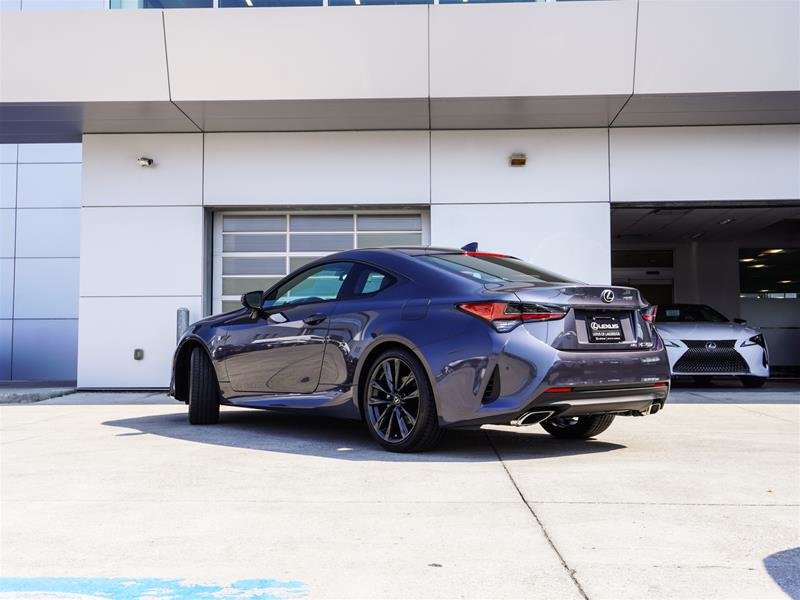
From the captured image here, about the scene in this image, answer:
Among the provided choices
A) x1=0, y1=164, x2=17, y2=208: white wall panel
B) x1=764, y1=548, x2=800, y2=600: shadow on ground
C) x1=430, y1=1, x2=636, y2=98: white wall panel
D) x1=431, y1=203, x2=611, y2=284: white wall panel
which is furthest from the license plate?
x1=0, y1=164, x2=17, y2=208: white wall panel

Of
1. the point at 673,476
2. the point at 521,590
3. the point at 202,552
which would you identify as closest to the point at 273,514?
the point at 202,552

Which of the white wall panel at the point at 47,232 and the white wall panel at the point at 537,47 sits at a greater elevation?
the white wall panel at the point at 537,47

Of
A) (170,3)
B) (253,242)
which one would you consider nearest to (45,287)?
(253,242)

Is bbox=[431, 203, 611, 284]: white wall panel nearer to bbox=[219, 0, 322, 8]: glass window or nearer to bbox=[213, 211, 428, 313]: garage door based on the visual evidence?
bbox=[213, 211, 428, 313]: garage door

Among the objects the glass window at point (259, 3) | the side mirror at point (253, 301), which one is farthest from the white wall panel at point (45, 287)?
the side mirror at point (253, 301)

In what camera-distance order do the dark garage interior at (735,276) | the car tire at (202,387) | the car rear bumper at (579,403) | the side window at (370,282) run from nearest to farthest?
1. the car rear bumper at (579,403)
2. the side window at (370,282)
3. the car tire at (202,387)
4. the dark garage interior at (735,276)

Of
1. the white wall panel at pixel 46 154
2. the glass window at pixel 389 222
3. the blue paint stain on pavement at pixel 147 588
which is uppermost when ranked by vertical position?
the white wall panel at pixel 46 154

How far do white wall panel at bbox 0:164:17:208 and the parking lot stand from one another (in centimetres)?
1190

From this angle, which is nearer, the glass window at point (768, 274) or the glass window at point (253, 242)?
the glass window at point (253, 242)

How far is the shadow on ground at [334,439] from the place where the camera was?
569 centimetres

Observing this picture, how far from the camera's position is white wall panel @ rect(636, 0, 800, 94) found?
34.0 feet

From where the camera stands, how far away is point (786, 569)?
10.0ft

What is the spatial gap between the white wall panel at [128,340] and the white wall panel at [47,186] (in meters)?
6.28

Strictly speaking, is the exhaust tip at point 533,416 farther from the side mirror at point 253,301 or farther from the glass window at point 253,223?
the glass window at point 253,223
